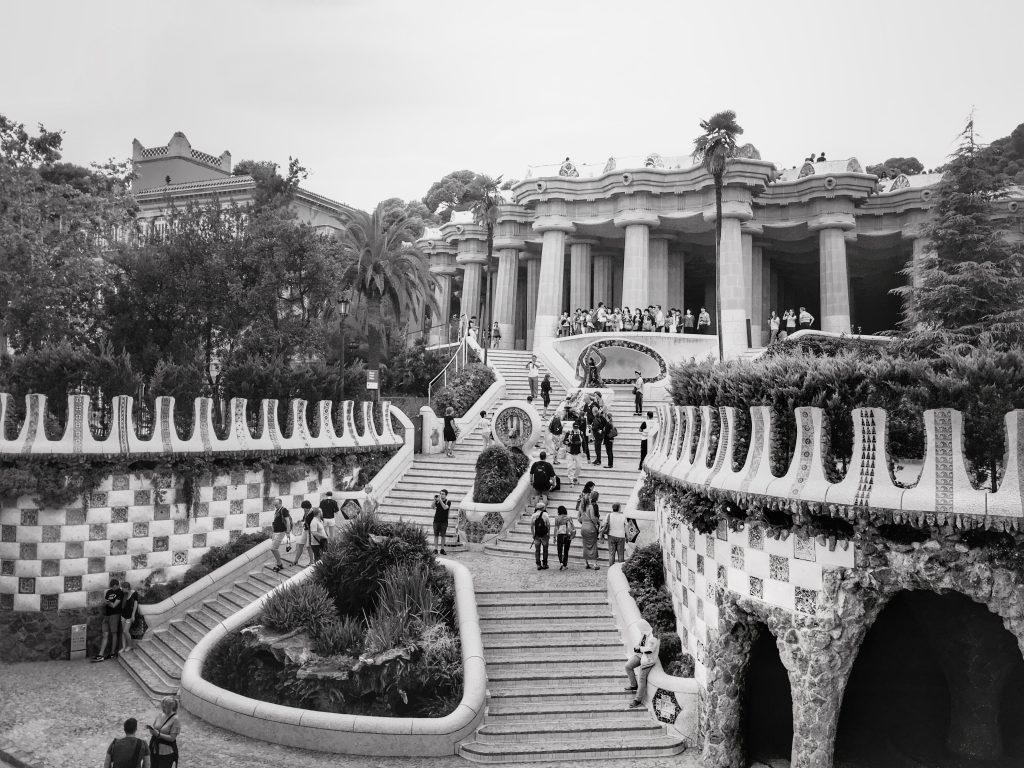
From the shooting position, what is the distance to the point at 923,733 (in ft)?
39.7

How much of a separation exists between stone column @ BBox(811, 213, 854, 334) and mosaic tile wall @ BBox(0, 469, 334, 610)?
32.6 meters

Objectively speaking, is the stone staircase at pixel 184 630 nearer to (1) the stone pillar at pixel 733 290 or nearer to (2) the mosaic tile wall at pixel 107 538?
(2) the mosaic tile wall at pixel 107 538

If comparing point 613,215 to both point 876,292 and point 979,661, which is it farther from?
point 979,661

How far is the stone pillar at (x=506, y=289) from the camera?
49406 millimetres

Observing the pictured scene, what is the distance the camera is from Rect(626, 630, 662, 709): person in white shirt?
12.8 m

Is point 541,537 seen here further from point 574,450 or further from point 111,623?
point 111,623

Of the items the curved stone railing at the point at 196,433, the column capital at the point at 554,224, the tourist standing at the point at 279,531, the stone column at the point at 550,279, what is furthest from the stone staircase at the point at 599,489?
the column capital at the point at 554,224

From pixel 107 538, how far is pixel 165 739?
362 inches

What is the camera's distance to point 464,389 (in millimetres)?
33812

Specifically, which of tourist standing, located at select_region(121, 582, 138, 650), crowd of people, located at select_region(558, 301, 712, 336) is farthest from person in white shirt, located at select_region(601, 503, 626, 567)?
crowd of people, located at select_region(558, 301, 712, 336)

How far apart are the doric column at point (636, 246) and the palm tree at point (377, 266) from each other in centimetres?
1067

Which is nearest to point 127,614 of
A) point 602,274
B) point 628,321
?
point 628,321

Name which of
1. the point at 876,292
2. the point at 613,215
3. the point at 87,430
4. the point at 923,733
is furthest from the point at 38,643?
the point at 876,292

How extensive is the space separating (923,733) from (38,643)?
1586cm
